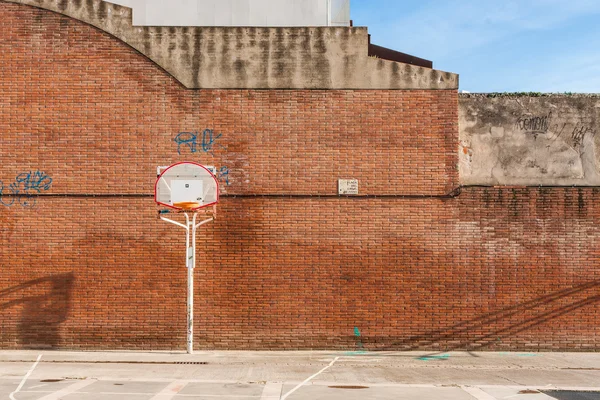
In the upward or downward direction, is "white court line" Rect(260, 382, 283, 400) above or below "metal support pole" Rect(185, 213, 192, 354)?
below

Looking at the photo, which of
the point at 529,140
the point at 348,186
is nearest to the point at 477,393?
the point at 348,186

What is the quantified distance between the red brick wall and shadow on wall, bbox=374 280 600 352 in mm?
29

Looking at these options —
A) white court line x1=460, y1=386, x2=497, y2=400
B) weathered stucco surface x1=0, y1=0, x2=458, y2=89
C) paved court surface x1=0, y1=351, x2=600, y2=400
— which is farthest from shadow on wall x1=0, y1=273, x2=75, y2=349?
white court line x1=460, y1=386, x2=497, y2=400

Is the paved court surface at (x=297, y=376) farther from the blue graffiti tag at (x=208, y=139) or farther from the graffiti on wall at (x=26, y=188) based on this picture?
the blue graffiti tag at (x=208, y=139)

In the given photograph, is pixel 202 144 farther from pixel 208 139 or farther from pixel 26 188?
pixel 26 188

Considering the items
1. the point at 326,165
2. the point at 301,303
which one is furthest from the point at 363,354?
the point at 326,165

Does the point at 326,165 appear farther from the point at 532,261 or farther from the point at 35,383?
the point at 35,383

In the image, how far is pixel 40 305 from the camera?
13.2 metres

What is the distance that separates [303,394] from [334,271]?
4.66 metres

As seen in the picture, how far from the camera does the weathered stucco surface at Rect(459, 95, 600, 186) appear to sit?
45.3ft

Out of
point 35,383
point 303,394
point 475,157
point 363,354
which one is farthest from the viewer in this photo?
point 475,157

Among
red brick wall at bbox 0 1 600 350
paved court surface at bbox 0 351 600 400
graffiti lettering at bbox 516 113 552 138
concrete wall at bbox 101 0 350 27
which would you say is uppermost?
concrete wall at bbox 101 0 350 27

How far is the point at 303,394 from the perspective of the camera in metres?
8.90

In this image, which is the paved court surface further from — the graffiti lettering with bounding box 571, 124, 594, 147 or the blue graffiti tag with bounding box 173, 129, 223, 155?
the graffiti lettering with bounding box 571, 124, 594, 147
